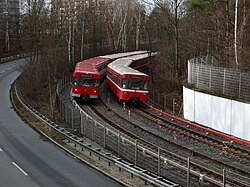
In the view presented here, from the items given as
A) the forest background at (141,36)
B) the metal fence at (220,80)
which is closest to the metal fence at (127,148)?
the metal fence at (220,80)

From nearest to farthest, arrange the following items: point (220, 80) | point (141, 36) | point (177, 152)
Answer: point (177, 152), point (220, 80), point (141, 36)

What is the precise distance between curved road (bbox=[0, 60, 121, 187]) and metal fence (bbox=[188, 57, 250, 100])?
10.00m

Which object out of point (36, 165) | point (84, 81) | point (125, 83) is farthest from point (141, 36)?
point (36, 165)

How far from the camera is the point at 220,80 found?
24562mm

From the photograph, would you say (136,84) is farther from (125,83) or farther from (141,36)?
(141,36)

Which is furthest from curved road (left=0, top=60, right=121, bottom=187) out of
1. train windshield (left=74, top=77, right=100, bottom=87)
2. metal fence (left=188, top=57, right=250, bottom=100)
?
metal fence (left=188, top=57, right=250, bottom=100)

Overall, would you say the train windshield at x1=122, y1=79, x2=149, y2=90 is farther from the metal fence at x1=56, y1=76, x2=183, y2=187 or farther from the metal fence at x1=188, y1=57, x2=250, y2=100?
Result: the metal fence at x1=56, y1=76, x2=183, y2=187

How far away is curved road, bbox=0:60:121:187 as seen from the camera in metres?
14.6

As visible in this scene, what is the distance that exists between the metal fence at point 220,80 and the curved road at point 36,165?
10.00 m

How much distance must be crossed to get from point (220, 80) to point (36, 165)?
1231cm

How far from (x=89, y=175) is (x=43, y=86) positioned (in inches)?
1047

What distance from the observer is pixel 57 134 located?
21.6 metres

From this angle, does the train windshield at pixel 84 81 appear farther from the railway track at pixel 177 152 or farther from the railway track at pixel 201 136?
the railway track at pixel 201 136

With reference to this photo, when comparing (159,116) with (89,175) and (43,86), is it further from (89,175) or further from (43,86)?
(43,86)
